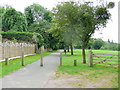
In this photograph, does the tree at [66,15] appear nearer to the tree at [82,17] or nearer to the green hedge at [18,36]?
the tree at [82,17]

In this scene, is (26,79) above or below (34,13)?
below

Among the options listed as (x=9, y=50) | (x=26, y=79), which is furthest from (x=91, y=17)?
(x=9, y=50)

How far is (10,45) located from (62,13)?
820cm

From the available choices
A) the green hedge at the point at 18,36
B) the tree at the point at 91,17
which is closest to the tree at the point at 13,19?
the green hedge at the point at 18,36

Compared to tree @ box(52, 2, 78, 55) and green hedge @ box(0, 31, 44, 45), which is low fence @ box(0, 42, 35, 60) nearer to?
tree @ box(52, 2, 78, 55)

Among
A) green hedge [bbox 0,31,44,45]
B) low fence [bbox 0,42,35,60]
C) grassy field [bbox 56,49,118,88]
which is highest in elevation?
green hedge [bbox 0,31,44,45]

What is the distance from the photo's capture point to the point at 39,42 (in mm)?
30547

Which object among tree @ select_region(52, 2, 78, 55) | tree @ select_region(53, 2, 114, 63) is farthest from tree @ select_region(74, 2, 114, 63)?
tree @ select_region(52, 2, 78, 55)

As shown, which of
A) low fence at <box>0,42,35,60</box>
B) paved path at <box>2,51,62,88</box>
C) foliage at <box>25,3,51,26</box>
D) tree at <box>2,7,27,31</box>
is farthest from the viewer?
foliage at <box>25,3,51,26</box>

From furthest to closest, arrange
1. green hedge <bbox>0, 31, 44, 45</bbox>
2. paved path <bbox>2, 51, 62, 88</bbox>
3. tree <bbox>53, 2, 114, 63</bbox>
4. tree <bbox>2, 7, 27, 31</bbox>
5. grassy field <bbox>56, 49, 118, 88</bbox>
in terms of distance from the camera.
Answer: tree <bbox>2, 7, 27, 31</bbox> → green hedge <bbox>0, 31, 44, 45</bbox> → tree <bbox>53, 2, 114, 63</bbox> → grassy field <bbox>56, 49, 118, 88</bbox> → paved path <bbox>2, 51, 62, 88</bbox>

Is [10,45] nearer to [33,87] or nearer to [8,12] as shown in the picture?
[33,87]

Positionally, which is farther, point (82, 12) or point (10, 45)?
point (10, 45)

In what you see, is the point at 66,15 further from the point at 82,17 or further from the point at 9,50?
the point at 9,50

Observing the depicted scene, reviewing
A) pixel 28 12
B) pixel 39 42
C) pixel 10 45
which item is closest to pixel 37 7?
pixel 28 12
